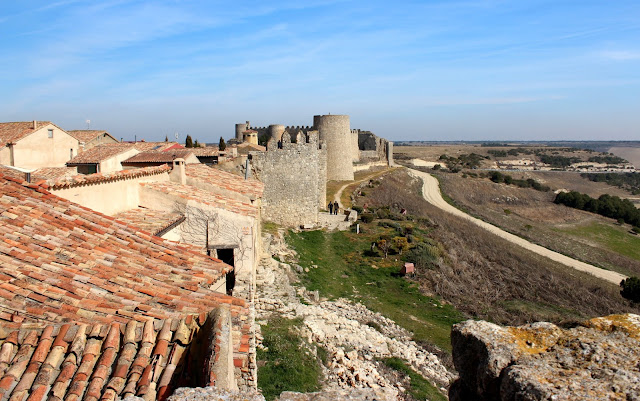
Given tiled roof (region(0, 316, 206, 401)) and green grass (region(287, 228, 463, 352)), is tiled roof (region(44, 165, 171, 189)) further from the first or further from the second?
green grass (region(287, 228, 463, 352))

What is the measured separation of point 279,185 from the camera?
2403cm

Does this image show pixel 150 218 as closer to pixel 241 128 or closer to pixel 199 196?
pixel 199 196

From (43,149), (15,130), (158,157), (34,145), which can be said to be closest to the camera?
(158,157)

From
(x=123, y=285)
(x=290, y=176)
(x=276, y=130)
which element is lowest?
(x=123, y=285)

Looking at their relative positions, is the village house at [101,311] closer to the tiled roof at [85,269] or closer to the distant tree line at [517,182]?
the tiled roof at [85,269]

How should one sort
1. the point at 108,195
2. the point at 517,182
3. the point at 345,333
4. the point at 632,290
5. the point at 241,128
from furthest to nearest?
the point at 517,182 < the point at 241,128 < the point at 632,290 < the point at 345,333 < the point at 108,195

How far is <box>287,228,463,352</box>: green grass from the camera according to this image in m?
16.7

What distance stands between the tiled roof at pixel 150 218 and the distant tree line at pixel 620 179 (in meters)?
101

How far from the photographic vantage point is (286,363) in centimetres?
1045

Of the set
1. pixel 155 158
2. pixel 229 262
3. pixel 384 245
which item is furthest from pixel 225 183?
pixel 384 245

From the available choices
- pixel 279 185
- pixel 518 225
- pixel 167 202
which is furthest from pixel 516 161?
pixel 167 202

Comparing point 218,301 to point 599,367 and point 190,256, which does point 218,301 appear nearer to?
point 190,256

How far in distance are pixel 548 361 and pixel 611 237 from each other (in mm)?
54448

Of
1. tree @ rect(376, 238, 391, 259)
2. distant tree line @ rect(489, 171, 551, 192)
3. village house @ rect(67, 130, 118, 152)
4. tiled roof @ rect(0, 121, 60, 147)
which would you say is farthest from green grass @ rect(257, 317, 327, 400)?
distant tree line @ rect(489, 171, 551, 192)
